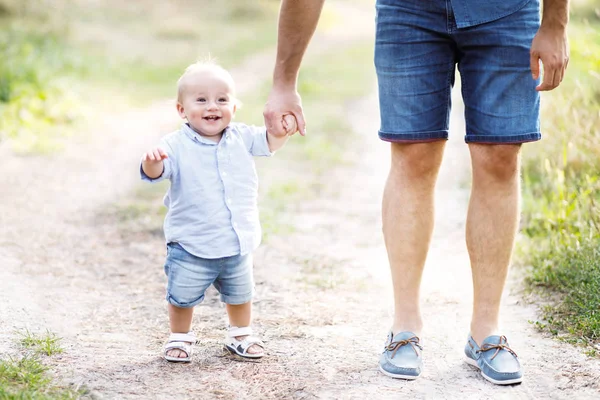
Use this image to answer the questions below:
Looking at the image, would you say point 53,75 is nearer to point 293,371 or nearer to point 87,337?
point 87,337

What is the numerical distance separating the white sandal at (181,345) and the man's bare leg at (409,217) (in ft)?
2.57

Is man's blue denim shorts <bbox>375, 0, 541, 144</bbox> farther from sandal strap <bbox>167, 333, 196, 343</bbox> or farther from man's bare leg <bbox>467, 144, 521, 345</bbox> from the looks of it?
sandal strap <bbox>167, 333, 196, 343</bbox>

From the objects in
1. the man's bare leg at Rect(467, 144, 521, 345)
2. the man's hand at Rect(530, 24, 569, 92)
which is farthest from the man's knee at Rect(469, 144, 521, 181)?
the man's hand at Rect(530, 24, 569, 92)

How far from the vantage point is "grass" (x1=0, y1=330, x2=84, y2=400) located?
98.7 inches

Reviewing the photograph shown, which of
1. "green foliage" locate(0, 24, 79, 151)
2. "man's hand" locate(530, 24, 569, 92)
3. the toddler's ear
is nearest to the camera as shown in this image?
"man's hand" locate(530, 24, 569, 92)

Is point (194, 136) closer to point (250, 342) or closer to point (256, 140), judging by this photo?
point (256, 140)

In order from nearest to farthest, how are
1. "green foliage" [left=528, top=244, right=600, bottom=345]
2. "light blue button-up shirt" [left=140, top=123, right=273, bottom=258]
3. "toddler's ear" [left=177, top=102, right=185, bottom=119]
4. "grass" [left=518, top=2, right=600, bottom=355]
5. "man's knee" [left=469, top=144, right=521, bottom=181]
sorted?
1. "man's knee" [left=469, top=144, right=521, bottom=181]
2. "light blue button-up shirt" [left=140, top=123, right=273, bottom=258]
3. "toddler's ear" [left=177, top=102, right=185, bottom=119]
4. "green foliage" [left=528, top=244, right=600, bottom=345]
5. "grass" [left=518, top=2, right=600, bottom=355]

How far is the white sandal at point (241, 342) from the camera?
300 centimetres

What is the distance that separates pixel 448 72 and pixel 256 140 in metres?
0.76

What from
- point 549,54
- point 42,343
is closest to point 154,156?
point 42,343

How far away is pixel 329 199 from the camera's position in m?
5.73

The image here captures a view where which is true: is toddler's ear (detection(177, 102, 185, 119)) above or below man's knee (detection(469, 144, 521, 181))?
above

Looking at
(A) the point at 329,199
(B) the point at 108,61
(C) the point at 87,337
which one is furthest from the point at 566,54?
(B) the point at 108,61

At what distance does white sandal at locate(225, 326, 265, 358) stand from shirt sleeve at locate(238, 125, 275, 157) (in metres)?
0.69
